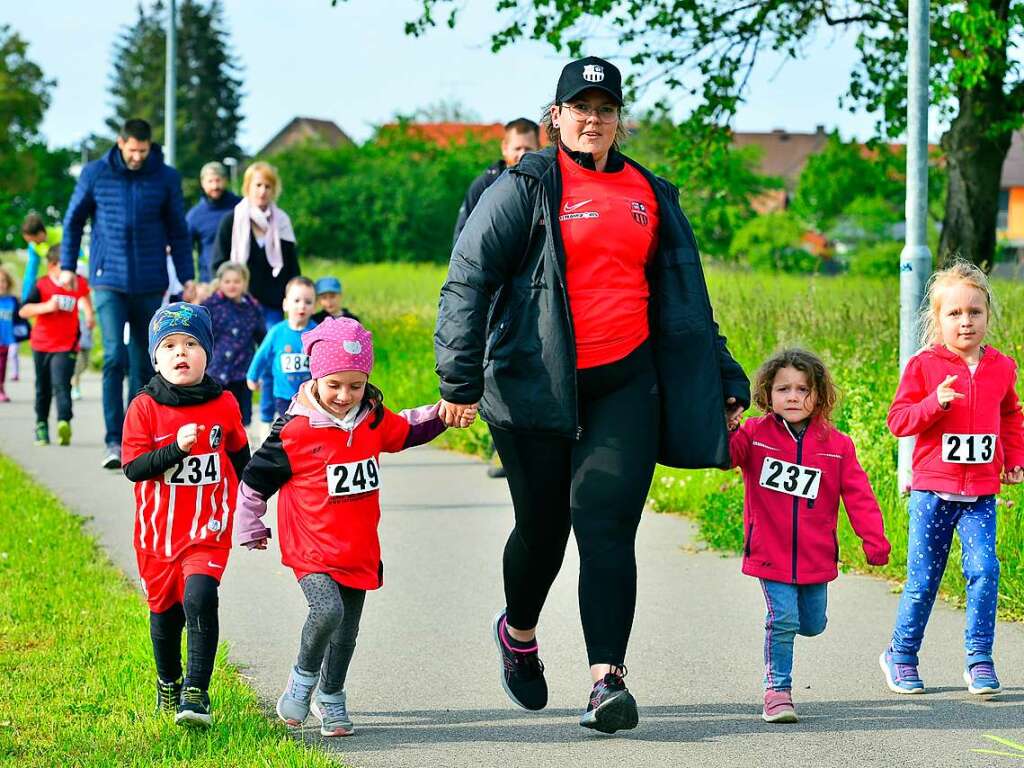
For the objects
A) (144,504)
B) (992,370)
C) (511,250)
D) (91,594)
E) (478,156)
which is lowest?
(91,594)

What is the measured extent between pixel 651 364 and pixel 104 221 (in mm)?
6790

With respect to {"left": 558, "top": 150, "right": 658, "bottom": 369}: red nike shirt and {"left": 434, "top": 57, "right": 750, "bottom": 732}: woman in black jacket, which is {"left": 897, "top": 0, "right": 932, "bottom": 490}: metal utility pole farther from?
{"left": 558, "top": 150, "right": 658, "bottom": 369}: red nike shirt

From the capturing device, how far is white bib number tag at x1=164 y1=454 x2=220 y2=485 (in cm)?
528

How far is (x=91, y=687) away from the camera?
18.4ft

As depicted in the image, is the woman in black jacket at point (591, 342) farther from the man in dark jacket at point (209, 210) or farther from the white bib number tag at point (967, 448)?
the man in dark jacket at point (209, 210)

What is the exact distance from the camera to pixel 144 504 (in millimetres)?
5320

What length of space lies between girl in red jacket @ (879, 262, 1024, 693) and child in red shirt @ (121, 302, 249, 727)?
229 centimetres

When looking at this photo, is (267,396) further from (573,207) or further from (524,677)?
(573,207)

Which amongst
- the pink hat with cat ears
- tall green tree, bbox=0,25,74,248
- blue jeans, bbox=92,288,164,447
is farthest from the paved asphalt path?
tall green tree, bbox=0,25,74,248

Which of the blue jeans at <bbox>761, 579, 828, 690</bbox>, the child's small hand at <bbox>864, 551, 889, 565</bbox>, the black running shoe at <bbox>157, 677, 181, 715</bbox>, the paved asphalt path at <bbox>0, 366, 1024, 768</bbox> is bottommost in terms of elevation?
the paved asphalt path at <bbox>0, 366, 1024, 768</bbox>

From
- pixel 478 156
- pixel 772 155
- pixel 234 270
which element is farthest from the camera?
pixel 772 155

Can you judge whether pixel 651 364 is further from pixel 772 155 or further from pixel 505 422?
pixel 772 155

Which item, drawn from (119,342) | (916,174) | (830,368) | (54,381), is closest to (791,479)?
(916,174)

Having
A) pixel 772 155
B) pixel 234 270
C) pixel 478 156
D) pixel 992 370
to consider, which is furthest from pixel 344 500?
pixel 772 155
